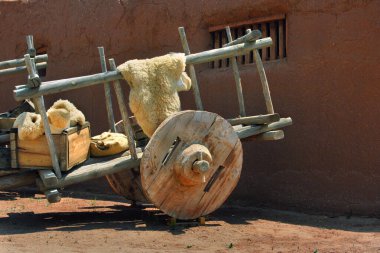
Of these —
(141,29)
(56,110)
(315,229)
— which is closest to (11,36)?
(141,29)

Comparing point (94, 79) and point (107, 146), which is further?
point (107, 146)

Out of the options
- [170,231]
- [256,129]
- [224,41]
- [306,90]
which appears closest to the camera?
[170,231]

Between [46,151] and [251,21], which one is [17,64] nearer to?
[46,151]

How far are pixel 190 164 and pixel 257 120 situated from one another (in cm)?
101

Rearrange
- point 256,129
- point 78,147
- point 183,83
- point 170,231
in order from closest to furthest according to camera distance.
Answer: point 170,231
point 78,147
point 183,83
point 256,129

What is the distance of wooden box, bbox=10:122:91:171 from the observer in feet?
18.4

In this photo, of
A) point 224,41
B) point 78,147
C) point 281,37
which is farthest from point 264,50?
point 78,147

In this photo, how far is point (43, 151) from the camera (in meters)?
5.64

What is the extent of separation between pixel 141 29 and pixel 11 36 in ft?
7.51

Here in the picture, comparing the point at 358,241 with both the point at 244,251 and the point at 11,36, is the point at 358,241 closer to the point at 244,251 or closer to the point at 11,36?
A: the point at 244,251

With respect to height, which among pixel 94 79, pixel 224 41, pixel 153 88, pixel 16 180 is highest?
pixel 224 41

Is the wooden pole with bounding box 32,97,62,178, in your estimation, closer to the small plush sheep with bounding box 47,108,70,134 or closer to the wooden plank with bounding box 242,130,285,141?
the small plush sheep with bounding box 47,108,70,134

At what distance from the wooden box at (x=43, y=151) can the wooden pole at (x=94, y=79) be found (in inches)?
15.8

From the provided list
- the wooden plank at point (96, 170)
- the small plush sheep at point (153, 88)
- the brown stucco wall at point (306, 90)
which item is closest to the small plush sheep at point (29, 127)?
the wooden plank at point (96, 170)
